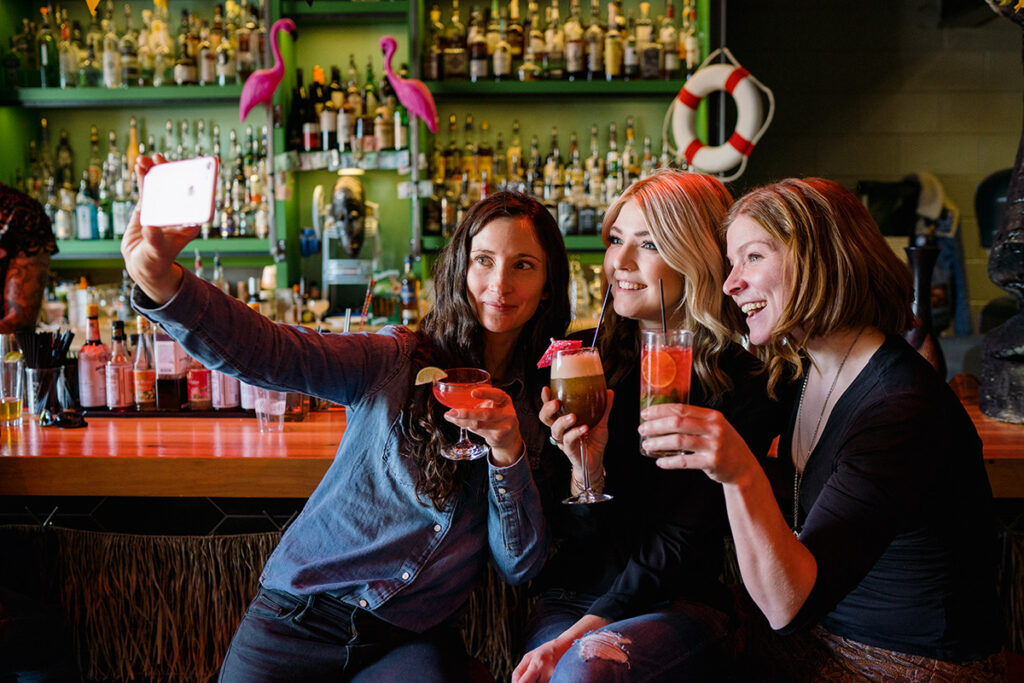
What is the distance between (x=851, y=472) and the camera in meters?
1.22

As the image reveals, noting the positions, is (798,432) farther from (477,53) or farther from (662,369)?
(477,53)

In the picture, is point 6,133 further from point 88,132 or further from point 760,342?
point 760,342

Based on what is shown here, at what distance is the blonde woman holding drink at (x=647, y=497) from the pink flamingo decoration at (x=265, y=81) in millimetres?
2612

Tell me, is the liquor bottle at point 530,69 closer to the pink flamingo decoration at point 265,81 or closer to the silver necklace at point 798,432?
the pink flamingo decoration at point 265,81

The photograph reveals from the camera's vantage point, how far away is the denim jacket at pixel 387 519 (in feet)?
4.83

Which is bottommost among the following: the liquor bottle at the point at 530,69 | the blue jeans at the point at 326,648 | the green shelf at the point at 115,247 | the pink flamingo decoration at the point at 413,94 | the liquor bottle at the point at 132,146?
the blue jeans at the point at 326,648

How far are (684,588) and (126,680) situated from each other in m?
1.32

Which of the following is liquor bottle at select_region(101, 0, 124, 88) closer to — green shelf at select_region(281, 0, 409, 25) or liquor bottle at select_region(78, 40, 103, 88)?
liquor bottle at select_region(78, 40, 103, 88)

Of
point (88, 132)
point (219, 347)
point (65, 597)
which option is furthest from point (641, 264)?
point (88, 132)

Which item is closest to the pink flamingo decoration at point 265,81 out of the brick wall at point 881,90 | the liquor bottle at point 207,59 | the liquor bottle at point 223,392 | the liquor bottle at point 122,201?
the liquor bottle at point 207,59

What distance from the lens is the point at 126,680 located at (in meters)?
1.97

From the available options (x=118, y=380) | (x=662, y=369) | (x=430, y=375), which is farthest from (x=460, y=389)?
(x=118, y=380)

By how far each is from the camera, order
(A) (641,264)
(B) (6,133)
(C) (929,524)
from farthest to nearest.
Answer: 1. (B) (6,133)
2. (A) (641,264)
3. (C) (929,524)

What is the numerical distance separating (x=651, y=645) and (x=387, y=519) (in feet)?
1.63
